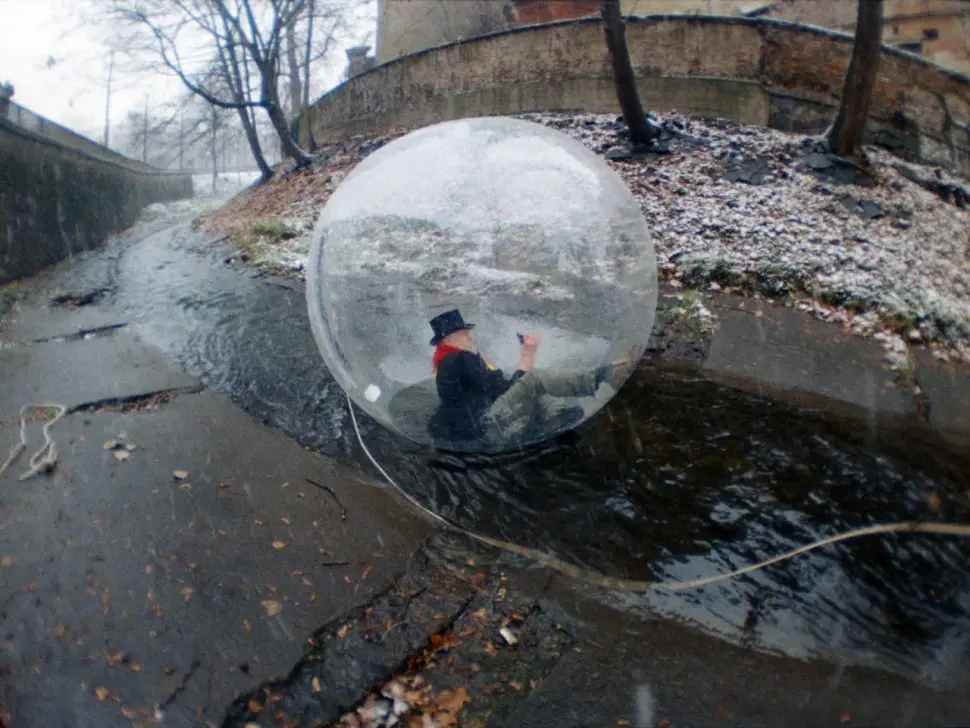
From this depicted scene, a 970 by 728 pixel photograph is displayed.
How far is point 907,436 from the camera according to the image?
5066 millimetres

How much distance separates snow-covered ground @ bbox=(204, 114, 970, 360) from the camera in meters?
7.08

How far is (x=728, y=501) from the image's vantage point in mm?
4230

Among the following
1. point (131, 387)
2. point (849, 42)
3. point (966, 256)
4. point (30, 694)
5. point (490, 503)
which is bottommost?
point (30, 694)

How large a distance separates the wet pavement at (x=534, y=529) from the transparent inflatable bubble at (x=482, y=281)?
67 cm

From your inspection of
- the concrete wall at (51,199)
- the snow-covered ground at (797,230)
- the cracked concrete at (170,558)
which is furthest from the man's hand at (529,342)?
the concrete wall at (51,199)

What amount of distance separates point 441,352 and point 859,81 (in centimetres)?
820

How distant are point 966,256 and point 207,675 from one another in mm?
10196

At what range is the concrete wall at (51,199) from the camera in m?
12.2

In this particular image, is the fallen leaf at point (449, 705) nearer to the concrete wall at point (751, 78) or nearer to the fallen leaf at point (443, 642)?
the fallen leaf at point (443, 642)

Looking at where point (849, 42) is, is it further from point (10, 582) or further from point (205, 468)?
point (10, 582)

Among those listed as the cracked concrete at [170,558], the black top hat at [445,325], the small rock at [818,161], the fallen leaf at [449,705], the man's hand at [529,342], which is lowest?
the fallen leaf at [449,705]

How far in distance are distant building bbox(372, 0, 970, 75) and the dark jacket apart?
1430 cm

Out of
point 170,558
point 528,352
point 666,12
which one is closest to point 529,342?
point 528,352

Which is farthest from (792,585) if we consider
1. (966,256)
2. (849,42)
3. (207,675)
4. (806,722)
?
(849,42)
